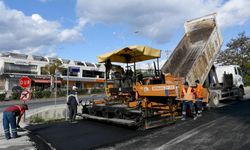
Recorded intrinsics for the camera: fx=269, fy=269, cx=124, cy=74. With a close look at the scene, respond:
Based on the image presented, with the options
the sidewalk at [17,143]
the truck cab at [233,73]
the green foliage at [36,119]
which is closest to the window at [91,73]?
the truck cab at [233,73]

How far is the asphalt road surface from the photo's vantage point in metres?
6.45

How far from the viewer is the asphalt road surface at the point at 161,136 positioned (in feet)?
21.2

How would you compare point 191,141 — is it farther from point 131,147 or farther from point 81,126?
point 81,126

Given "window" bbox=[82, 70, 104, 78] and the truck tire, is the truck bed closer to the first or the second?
the truck tire

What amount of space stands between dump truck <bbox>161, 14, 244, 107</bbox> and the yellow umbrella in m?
2.51

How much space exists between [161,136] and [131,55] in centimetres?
386

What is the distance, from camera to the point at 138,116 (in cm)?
855

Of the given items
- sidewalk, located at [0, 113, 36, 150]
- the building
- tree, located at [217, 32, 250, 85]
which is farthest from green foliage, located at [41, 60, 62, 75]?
sidewalk, located at [0, 113, 36, 150]

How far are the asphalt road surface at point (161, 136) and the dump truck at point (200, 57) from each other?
Result: 317 cm

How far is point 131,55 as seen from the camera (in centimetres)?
1034

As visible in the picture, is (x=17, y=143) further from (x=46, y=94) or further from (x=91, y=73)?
(x=91, y=73)

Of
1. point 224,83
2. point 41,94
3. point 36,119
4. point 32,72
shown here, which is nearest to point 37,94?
point 41,94

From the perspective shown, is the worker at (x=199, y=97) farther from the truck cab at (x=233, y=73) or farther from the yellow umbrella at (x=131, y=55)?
the truck cab at (x=233, y=73)

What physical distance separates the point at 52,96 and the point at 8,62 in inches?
635
